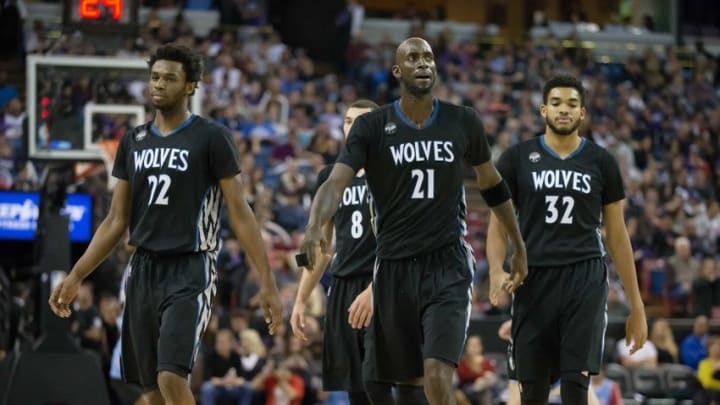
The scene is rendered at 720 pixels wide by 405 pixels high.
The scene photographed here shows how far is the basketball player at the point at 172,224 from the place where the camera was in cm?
870

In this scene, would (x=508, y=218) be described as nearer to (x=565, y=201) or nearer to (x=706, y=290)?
(x=565, y=201)

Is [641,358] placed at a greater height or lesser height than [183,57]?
lesser

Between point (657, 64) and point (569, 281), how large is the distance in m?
21.8

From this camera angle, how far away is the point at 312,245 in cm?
743

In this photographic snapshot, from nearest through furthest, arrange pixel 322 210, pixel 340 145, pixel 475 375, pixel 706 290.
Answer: pixel 322 210 → pixel 475 375 → pixel 706 290 → pixel 340 145

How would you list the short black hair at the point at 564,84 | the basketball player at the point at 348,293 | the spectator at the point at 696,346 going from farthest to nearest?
the spectator at the point at 696,346 → the basketball player at the point at 348,293 → the short black hair at the point at 564,84

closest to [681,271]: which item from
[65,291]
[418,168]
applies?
[418,168]

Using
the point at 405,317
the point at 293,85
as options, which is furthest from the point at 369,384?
the point at 293,85

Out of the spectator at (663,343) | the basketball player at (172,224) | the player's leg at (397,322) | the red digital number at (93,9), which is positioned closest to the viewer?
the basketball player at (172,224)

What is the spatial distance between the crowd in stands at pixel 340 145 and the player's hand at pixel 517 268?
7491mm

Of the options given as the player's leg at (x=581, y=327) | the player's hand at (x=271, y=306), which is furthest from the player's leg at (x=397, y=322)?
the player's leg at (x=581, y=327)

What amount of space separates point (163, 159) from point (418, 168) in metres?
1.47

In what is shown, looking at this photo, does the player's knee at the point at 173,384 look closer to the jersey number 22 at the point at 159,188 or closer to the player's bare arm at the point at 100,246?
the player's bare arm at the point at 100,246

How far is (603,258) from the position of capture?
995 cm
